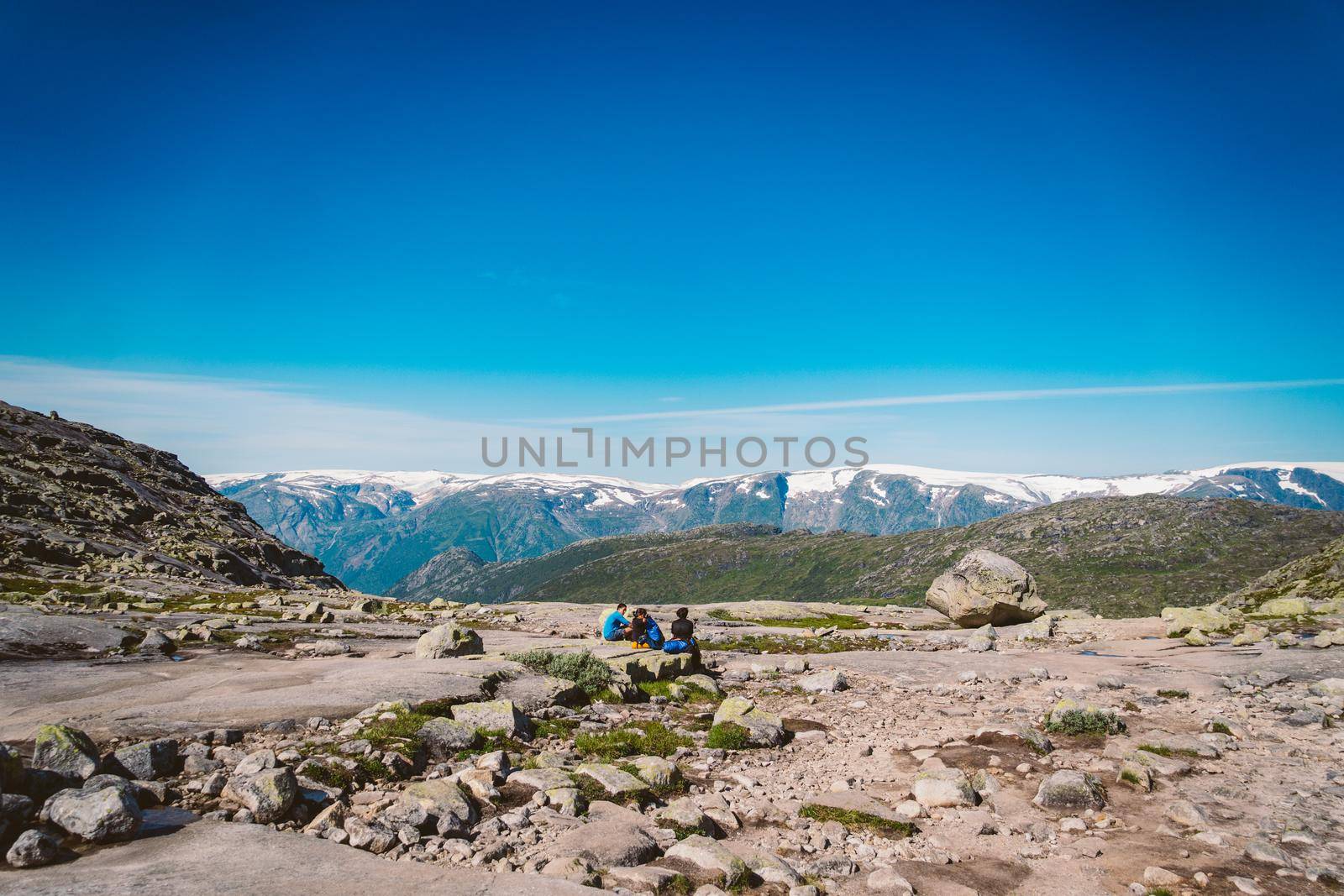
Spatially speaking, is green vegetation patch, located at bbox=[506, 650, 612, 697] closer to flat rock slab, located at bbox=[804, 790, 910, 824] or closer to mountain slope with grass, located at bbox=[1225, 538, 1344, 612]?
flat rock slab, located at bbox=[804, 790, 910, 824]

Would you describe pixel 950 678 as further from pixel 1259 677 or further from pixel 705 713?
pixel 705 713

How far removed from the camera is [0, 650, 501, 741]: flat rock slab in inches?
555

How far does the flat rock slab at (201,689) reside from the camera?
555 inches

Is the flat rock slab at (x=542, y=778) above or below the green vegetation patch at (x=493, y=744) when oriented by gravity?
above

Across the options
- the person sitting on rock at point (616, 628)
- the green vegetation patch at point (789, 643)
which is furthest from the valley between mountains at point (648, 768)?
the green vegetation patch at point (789, 643)

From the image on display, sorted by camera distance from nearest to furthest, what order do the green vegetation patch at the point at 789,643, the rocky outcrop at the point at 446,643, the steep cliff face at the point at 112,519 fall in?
the rocky outcrop at the point at 446,643 → the green vegetation patch at the point at 789,643 → the steep cliff face at the point at 112,519

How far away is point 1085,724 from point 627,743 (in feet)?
40.7

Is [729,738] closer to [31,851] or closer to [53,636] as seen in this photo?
[31,851]

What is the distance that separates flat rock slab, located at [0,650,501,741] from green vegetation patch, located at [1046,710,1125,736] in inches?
633

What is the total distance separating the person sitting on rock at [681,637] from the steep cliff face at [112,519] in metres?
52.1

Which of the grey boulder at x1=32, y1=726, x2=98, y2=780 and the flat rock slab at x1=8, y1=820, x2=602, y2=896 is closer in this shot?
the flat rock slab at x1=8, y1=820, x2=602, y2=896

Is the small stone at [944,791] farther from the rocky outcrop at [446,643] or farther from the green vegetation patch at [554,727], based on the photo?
the rocky outcrop at [446,643]

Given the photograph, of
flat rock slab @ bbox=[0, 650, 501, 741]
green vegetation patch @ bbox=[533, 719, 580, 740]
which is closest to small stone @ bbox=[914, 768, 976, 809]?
green vegetation patch @ bbox=[533, 719, 580, 740]

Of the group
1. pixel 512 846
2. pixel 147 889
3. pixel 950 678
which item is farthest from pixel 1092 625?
pixel 147 889
